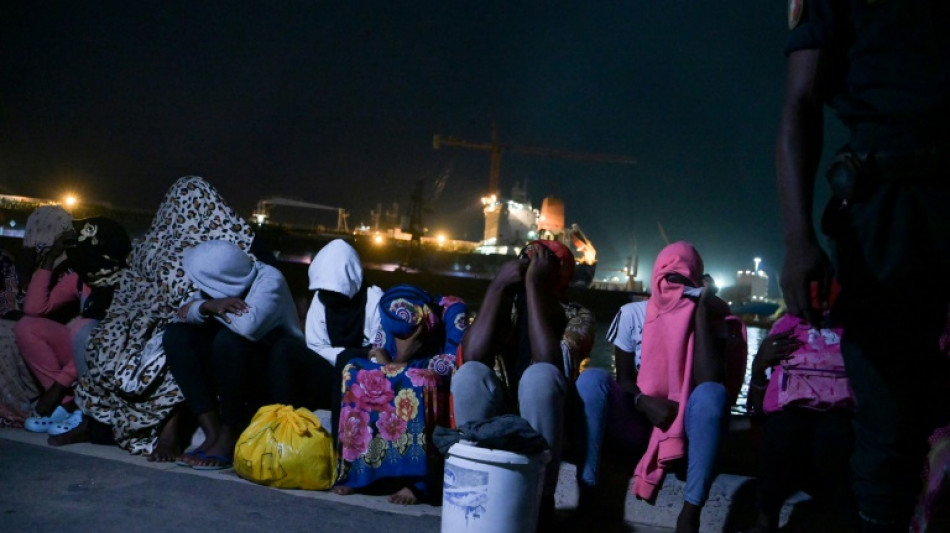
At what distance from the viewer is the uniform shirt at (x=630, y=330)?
128 inches

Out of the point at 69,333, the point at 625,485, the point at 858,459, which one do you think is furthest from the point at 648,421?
the point at 69,333

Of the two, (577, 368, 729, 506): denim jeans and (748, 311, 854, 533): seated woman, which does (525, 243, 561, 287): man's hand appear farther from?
(748, 311, 854, 533): seated woman

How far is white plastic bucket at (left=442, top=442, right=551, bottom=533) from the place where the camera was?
2441 mm

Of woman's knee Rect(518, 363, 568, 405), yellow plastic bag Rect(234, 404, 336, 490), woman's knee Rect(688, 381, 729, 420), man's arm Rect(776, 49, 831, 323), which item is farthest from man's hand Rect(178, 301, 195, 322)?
man's arm Rect(776, 49, 831, 323)

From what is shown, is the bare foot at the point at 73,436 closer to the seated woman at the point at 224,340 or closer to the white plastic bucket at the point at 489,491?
the seated woman at the point at 224,340

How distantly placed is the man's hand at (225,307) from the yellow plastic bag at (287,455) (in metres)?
0.57

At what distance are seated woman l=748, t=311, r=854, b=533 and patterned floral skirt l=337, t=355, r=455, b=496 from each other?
1.32m

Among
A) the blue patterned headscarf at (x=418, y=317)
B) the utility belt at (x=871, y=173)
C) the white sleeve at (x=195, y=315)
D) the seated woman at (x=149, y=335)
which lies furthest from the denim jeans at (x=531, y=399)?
the seated woman at (x=149, y=335)

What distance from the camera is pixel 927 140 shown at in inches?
59.1

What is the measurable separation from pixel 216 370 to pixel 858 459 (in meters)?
2.98

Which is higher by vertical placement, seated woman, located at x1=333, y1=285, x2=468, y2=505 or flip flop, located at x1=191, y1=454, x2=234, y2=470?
seated woman, located at x1=333, y1=285, x2=468, y2=505

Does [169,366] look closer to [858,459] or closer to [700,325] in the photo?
[700,325]

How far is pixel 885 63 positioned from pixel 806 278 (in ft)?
1.53

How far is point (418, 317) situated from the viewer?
357 centimetres
